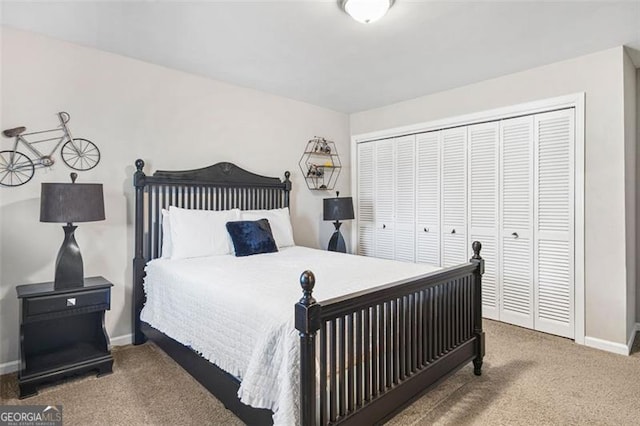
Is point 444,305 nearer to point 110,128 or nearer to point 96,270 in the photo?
point 96,270

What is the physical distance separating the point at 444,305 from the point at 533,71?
2546mm

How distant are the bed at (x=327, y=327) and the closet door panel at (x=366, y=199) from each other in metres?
1.70

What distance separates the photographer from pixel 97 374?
251 centimetres

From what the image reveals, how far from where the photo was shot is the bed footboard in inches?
57.8

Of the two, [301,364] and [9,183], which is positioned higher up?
[9,183]

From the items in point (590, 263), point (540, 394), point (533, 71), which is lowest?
point (540, 394)

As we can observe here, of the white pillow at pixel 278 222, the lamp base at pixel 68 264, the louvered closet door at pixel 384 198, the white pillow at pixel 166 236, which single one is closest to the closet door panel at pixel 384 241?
the louvered closet door at pixel 384 198

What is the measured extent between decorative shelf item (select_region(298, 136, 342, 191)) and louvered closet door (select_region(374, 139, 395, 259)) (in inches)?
22.9

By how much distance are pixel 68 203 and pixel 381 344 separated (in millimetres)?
2231

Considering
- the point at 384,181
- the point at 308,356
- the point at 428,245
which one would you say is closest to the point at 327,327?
the point at 308,356

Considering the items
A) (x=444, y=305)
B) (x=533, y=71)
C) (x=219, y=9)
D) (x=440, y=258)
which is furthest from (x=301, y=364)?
(x=533, y=71)

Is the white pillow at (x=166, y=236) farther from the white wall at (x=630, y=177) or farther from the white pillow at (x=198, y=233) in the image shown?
the white wall at (x=630, y=177)
